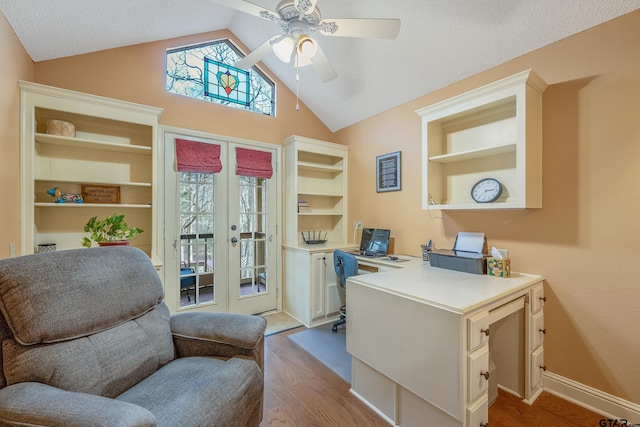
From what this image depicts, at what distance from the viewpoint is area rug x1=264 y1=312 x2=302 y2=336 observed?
289 centimetres

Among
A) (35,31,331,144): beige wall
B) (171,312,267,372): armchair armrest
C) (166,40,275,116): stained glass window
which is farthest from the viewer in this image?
(166,40,275,116): stained glass window

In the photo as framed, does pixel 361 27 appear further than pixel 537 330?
No

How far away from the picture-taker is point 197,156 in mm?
2846

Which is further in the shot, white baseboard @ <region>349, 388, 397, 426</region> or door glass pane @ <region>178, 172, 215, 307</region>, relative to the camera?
door glass pane @ <region>178, 172, 215, 307</region>

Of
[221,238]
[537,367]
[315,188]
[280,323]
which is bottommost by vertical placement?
[280,323]

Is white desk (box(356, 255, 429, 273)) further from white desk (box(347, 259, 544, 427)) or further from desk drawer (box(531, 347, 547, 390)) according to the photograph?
desk drawer (box(531, 347, 547, 390))

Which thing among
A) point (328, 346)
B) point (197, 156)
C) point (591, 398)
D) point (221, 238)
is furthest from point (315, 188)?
point (591, 398)

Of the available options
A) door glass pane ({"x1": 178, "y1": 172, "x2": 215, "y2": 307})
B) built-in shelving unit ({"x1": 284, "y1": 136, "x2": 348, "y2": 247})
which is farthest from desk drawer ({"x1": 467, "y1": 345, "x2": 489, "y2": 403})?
door glass pane ({"x1": 178, "y1": 172, "x2": 215, "y2": 307})

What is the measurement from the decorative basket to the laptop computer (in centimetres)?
276

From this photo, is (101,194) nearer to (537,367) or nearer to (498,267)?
(498,267)

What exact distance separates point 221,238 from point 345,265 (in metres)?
1.43

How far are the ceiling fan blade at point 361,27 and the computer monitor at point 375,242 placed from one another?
6.15ft

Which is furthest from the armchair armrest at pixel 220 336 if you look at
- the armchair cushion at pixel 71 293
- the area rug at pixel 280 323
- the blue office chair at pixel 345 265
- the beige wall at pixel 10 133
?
the area rug at pixel 280 323

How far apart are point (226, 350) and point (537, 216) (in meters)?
2.25
